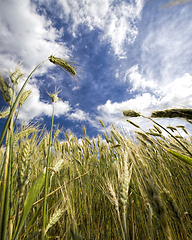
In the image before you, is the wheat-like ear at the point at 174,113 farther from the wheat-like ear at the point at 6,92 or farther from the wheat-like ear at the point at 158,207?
the wheat-like ear at the point at 6,92

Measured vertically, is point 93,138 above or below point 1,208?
above

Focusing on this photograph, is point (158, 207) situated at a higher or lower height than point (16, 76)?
lower

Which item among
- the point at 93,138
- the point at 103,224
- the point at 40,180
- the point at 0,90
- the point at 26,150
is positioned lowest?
the point at 103,224

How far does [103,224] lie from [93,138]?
76.8 inches

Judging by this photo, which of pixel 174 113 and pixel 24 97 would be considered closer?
pixel 174 113

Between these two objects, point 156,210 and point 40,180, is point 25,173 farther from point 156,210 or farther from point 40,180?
point 156,210

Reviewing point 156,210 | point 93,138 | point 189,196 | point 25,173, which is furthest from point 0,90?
point 93,138

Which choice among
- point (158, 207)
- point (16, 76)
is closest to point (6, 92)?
point (16, 76)

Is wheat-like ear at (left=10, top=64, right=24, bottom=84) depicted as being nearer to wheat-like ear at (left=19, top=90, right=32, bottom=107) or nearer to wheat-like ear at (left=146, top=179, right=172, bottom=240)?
wheat-like ear at (left=19, top=90, right=32, bottom=107)

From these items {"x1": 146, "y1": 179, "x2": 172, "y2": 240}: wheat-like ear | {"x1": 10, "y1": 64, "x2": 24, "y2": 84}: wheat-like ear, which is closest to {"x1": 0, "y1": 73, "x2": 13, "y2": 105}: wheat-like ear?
{"x1": 10, "y1": 64, "x2": 24, "y2": 84}: wheat-like ear

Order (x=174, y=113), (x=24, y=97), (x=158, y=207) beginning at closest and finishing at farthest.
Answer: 1. (x=158, y=207)
2. (x=174, y=113)
3. (x=24, y=97)

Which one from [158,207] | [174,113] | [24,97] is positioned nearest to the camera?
[158,207]

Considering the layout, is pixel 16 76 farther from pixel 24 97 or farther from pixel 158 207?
pixel 158 207

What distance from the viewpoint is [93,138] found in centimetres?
301
